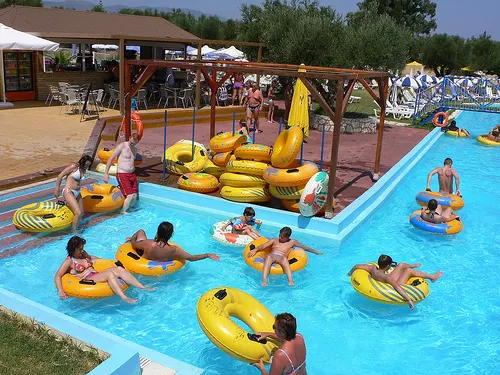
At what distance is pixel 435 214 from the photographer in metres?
9.70

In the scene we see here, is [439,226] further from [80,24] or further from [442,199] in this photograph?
[80,24]

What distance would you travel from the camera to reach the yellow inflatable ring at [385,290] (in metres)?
6.84

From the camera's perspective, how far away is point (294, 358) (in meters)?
4.60

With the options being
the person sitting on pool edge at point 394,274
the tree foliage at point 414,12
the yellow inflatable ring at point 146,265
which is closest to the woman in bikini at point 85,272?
the yellow inflatable ring at point 146,265

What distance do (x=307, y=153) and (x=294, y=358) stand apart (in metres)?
10.3

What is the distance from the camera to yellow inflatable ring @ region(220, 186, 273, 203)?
990 cm

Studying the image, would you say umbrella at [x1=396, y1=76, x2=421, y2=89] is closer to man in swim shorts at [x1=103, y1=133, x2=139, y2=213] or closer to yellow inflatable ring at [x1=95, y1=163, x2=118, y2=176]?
yellow inflatable ring at [x1=95, y1=163, x2=118, y2=176]

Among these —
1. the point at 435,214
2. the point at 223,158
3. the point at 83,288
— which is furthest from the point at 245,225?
the point at 435,214

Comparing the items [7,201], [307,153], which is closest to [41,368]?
[7,201]

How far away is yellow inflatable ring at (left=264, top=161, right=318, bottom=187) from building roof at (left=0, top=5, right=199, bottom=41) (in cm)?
971

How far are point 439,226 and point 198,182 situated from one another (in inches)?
188

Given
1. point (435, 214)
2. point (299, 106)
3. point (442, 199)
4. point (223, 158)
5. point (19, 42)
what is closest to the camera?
point (435, 214)

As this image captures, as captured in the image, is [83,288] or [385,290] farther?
[385,290]

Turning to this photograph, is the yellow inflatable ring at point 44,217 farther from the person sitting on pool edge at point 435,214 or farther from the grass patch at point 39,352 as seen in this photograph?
the person sitting on pool edge at point 435,214
